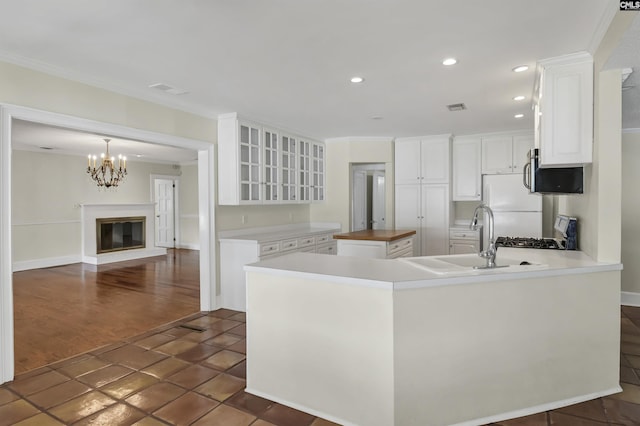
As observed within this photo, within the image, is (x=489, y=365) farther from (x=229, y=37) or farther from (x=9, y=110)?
(x=9, y=110)

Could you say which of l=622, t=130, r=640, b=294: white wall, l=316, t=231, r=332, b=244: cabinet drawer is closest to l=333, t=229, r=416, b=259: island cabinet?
l=316, t=231, r=332, b=244: cabinet drawer

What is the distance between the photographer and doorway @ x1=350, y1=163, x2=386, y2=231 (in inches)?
271

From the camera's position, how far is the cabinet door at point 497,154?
5777 mm

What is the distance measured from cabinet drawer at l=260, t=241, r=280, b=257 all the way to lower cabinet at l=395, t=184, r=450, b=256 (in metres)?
2.51

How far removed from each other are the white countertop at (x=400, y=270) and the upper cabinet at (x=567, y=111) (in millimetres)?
756

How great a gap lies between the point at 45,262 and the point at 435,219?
751 centimetres

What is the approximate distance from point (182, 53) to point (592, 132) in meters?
2.99

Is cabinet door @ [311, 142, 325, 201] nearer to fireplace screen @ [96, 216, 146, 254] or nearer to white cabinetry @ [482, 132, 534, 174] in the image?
white cabinetry @ [482, 132, 534, 174]

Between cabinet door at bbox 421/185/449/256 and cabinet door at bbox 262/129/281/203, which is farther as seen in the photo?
cabinet door at bbox 421/185/449/256

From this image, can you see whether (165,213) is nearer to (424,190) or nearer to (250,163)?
(250,163)

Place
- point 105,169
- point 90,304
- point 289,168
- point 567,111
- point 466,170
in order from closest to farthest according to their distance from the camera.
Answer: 1. point 567,111
2. point 90,304
3. point 289,168
4. point 466,170
5. point 105,169

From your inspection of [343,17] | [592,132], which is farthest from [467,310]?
[343,17]

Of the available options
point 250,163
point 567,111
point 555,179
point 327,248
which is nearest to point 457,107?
point 555,179

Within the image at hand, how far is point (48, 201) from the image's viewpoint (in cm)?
746
